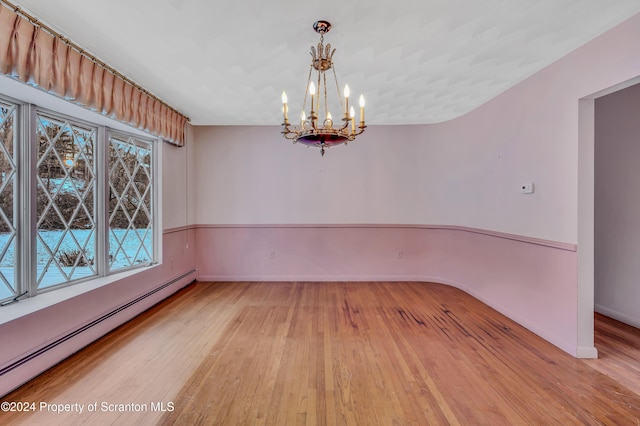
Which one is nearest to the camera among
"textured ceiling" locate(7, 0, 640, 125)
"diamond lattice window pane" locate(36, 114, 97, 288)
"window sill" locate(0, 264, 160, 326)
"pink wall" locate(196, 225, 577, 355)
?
"textured ceiling" locate(7, 0, 640, 125)

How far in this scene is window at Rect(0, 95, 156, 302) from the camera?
2.02 meters

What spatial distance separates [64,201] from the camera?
239cm

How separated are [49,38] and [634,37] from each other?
12.6 feet

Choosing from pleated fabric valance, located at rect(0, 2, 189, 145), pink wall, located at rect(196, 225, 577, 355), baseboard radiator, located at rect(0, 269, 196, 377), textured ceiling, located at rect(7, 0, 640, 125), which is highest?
textured ceiling, located at rect(7, 0, 640, 125)

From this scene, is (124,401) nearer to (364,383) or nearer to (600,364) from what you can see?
(364,383)

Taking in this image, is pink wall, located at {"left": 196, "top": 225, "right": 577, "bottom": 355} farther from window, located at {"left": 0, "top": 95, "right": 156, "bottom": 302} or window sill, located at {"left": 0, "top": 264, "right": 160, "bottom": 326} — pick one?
window sill, located at {"left": 0, "top": 264, "right": 160, "bottom": 326}

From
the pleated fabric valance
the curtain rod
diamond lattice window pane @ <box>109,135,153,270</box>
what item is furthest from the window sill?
the curtain rod

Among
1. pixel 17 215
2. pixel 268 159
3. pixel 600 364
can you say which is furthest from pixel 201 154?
pixel 600 364

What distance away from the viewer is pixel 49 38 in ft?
5.90

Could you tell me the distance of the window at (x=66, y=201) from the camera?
79.6 inches

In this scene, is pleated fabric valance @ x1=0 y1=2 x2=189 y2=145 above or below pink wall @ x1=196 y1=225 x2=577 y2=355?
above

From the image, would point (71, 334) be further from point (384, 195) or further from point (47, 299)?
point (384, 195)

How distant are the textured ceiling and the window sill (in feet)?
6.35

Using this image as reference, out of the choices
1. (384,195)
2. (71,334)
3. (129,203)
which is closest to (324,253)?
(384,195)
